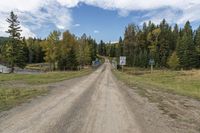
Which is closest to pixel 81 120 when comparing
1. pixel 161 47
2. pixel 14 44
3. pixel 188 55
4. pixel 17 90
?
pixel 17 90

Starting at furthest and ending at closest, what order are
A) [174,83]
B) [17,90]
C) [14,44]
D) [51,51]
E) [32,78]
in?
[51,51] < [14,44] < [174,83] < [32,78] < [17,90]

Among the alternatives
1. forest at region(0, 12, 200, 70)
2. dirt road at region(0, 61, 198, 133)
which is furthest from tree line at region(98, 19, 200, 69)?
dirt road at region(0, 61, 198, 133)

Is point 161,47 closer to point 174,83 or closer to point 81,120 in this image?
point 174,83

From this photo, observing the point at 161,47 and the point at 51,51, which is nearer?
the point at 51,51

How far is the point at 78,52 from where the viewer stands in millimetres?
84500

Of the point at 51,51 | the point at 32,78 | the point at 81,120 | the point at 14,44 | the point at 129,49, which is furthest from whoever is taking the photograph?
the point at 129,49

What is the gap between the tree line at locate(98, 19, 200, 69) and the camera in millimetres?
77000

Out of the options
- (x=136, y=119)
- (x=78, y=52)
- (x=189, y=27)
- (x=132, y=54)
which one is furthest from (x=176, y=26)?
(x=136, y=119)

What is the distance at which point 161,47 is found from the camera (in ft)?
318

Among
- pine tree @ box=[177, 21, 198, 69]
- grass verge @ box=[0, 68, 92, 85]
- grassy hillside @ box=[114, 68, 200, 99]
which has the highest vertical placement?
pine tree @ box=[177, 21, 198, 69]

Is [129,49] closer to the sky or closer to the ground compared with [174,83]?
closer to the sky

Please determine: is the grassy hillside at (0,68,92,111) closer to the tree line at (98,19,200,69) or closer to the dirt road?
the dirt road

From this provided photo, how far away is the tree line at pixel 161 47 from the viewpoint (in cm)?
7700

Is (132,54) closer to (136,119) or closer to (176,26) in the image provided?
(176,26)
